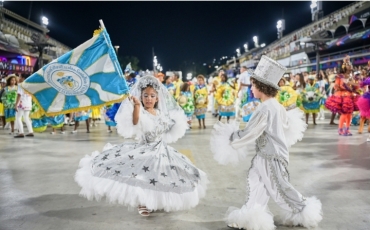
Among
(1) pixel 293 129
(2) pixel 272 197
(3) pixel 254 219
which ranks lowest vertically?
(3) pixel 254 219

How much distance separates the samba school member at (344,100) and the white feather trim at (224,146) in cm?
829

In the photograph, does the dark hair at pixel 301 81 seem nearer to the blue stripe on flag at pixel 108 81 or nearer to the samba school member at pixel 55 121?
the samba school member at pixel 55 121

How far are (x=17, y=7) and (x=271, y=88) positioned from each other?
47387 mm

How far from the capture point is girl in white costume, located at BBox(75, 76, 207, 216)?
394 centimetres

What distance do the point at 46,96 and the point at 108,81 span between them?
30.4 inches

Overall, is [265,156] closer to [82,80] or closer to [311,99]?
[82,80]

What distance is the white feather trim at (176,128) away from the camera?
4.67 metres

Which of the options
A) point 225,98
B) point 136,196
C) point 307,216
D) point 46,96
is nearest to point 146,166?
point 136,196

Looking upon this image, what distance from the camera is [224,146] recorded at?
382cm

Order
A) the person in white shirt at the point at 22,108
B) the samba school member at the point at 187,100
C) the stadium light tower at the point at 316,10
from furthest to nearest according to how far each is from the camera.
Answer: the stadium light tower at the point at 316,10 < the samba school member at the point at 187,100 < the person in white shirt at the point at 22,108

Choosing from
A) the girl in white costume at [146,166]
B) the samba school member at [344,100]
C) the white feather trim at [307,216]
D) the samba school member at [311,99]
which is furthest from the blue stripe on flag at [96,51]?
the samba school member at [311,99]

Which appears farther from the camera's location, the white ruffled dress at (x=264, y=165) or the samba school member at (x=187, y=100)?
the samba school member at (x=187, y=100)

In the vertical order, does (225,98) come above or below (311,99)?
above

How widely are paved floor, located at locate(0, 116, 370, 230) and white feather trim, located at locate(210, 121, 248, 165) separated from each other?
2.57 ft
